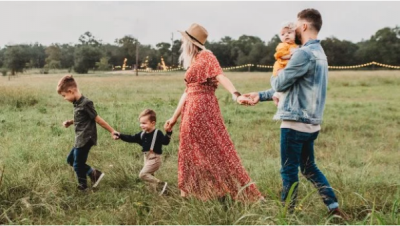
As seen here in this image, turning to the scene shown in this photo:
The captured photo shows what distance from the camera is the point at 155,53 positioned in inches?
1715

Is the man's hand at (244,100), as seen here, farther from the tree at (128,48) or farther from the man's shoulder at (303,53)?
the tree at (128,48)

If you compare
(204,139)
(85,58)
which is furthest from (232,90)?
(85,58)

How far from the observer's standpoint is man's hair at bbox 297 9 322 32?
3547 mm

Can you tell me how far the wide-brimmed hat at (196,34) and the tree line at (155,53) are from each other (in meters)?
3.27

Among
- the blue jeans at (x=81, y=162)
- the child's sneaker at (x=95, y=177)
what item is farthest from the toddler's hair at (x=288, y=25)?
the child's sneaker at (x=95, y=177)

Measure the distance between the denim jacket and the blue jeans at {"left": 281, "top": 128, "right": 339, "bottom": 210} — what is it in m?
0.15

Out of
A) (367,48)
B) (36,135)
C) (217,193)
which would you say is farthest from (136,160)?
(367,48)

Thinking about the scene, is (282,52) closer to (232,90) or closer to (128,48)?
(232,90)

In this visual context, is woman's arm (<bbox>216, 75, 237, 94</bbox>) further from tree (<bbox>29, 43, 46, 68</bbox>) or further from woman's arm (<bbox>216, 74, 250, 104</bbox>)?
tree (<bbox>29, 43, 46, 68</bbox>)

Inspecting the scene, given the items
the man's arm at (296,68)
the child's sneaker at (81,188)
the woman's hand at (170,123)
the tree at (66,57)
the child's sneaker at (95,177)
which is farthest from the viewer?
the tree at (66,57)

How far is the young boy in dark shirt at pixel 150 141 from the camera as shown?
15.3ft

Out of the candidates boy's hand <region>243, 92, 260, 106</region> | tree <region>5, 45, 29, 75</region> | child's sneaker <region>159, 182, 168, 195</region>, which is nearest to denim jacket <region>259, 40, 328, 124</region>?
boy's hand <region>243, 92, 260, 106</region>

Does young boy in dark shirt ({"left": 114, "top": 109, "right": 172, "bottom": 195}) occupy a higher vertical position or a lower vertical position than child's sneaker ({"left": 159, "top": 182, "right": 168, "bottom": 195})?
higher

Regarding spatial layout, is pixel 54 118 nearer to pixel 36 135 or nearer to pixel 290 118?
pixel 36 135
